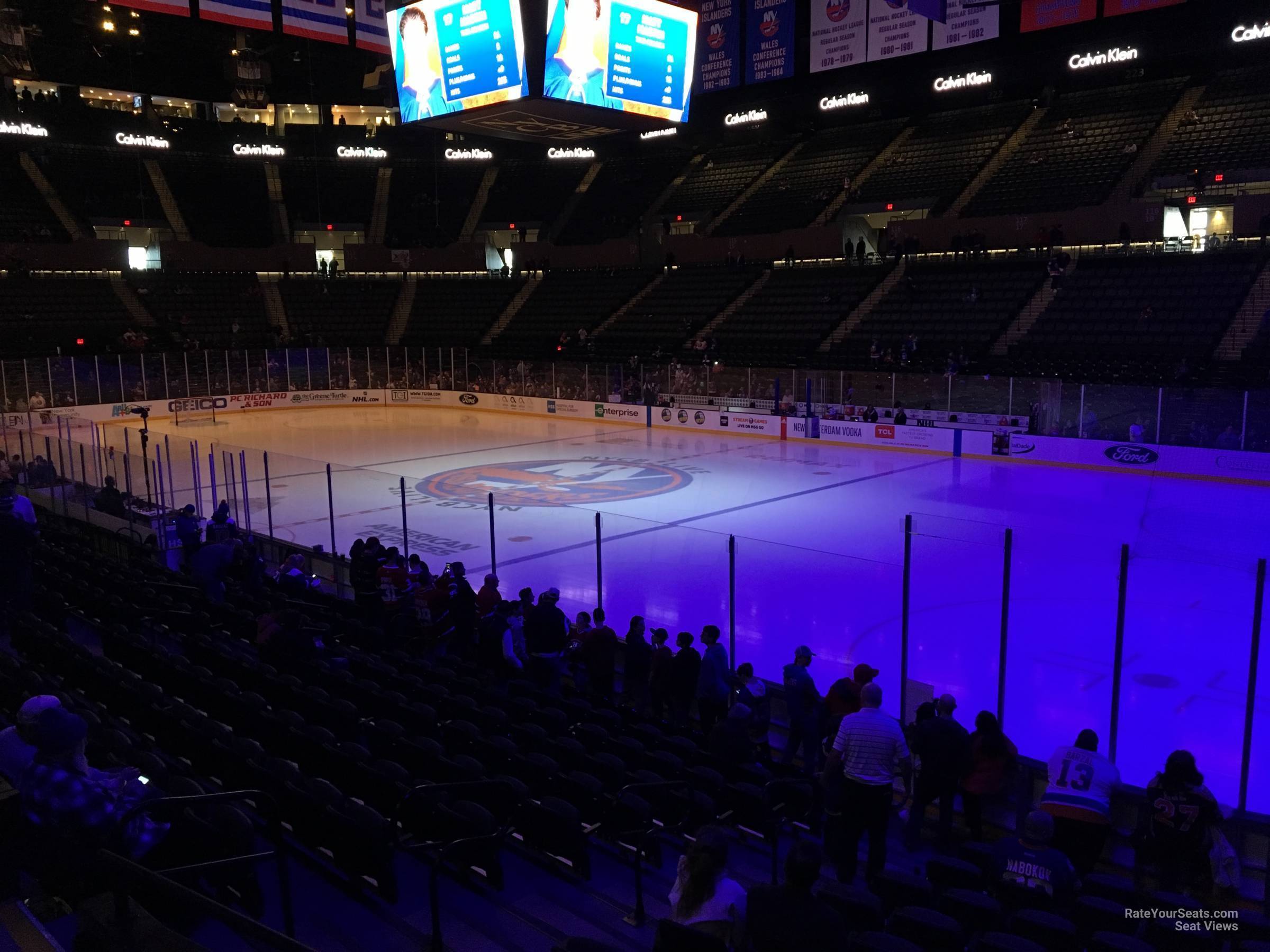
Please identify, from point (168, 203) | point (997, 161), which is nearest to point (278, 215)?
point (168, 203)

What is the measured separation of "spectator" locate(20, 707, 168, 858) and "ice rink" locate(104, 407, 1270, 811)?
6681 millimetres

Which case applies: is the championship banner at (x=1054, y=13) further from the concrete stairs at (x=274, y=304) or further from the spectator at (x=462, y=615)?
the spectator at (x=462, y=615)

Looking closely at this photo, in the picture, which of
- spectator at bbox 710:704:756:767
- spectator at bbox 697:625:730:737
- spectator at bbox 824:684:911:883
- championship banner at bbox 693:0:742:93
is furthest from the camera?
championship banner at bbox 693:0:742:93

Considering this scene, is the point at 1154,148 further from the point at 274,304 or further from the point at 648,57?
the point at 274,304

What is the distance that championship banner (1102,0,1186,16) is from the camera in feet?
102

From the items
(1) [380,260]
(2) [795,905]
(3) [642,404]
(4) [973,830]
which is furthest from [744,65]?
(2) [795,905]

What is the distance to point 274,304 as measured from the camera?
45.3 m

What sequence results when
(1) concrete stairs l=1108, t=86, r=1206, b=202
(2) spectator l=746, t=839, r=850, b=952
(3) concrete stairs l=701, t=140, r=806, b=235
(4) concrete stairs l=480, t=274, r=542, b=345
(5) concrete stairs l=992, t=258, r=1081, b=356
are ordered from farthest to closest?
(3) concrete stairs l=701, t=140, r=806, b=235, (4) concrete stairs l=480, t=274, r=542, b=345, (1) concrete stairs l=1108, t=86, r=1206, b=202, (5) concrete stairs l=992, t=258, r=1081, b=356, (2) spectator l=746, t=839, r=850, b=952

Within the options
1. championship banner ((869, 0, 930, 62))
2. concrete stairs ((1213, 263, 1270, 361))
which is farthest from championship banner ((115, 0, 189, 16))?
concrete stairs ((1213, 263, 1270, 361))

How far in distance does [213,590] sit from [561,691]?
4396 mm

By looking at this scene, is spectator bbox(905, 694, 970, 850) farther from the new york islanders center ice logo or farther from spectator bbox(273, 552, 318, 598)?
the new york islanders center ice logo

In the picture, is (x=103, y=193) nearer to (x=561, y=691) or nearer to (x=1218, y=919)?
(x=561, y=691)

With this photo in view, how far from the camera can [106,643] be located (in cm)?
877

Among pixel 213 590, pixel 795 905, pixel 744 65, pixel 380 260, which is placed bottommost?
pixel 213 590
